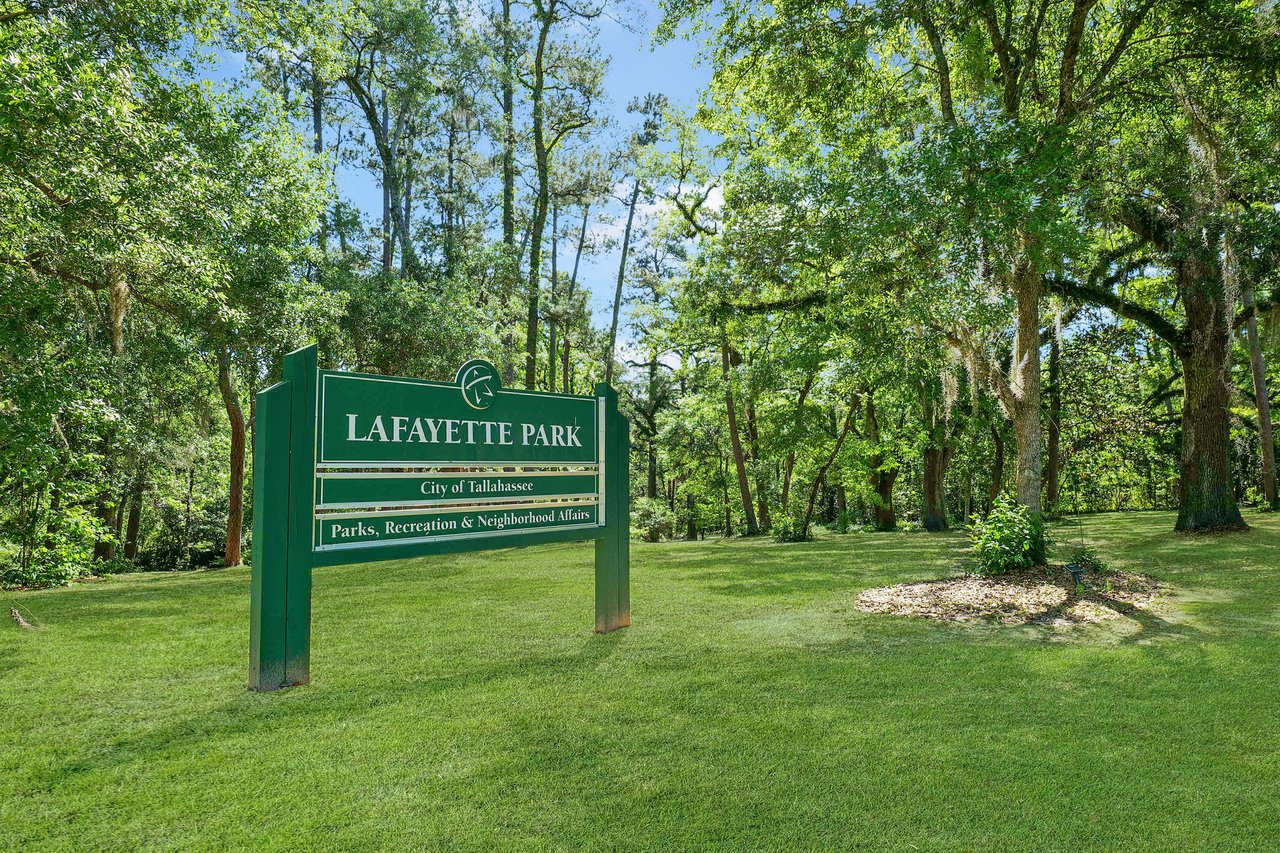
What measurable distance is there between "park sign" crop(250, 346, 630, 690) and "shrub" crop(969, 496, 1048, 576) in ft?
13.3

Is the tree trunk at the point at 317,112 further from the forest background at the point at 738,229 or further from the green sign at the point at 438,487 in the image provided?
the green sign at the point at 438,487

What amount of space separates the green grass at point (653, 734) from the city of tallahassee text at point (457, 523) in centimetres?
86

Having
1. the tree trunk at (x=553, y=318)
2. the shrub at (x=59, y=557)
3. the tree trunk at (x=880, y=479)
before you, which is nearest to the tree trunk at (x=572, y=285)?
the tree trunk at (x=553, y=318)

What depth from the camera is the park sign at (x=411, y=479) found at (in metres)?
3.95

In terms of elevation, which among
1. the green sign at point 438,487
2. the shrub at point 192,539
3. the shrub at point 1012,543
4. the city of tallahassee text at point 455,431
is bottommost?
the shrub at point 192,539

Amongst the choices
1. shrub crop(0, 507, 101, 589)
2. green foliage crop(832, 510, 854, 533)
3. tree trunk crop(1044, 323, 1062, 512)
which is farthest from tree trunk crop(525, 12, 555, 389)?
tree trunk crop(1044, 323, 1062, 512)

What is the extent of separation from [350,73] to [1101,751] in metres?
19.3

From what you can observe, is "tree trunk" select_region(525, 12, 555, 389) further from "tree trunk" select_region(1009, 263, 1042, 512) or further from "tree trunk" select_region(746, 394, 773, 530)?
"tree trunk" select_region(1009, 263, 1042, 512)

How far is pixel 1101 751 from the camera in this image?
2.99 meters

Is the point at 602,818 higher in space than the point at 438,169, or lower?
lower

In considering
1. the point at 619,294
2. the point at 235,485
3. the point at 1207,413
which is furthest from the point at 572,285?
the point at 1207,413

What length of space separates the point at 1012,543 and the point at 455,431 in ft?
19.0

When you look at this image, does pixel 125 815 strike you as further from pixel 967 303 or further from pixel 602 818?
pixel 967 303

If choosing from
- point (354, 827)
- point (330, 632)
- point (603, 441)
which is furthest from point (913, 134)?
point (354, 827)
